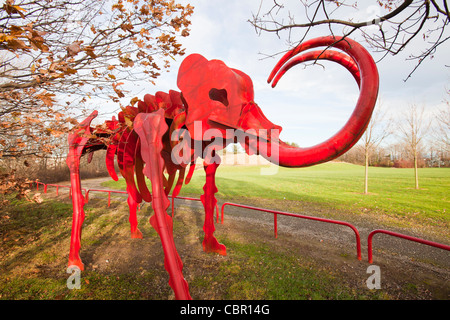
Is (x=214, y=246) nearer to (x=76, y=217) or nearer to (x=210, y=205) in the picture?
(x=210, y=205)

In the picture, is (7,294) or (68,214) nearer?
(7,294)

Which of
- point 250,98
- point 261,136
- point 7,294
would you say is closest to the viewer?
point 261,136

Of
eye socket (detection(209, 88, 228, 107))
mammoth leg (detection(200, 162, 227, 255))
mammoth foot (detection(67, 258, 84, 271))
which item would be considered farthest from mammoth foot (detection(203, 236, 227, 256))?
eye socket (detection(209, 88, 228, 107))

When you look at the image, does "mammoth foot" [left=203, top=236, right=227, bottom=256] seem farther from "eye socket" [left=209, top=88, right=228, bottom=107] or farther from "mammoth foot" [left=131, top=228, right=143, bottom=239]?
"eye socket" [left=209, top=88, right=228, bottom=107]

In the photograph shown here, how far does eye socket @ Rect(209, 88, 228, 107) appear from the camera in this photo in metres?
2.87

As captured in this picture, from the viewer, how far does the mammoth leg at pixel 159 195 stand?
93.7 inches

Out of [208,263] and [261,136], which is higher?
[261,136]

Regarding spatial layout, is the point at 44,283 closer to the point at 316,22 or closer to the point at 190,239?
the point at 190,239

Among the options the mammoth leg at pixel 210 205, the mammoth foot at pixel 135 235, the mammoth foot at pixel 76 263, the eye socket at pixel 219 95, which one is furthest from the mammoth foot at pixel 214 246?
the eye socket at pixel 219 95

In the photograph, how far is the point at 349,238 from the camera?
18.5 feet

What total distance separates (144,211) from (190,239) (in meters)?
3.91

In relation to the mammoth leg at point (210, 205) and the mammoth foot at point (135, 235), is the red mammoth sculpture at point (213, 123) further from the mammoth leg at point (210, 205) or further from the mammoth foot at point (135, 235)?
the mammoth foot at point (135, 235)

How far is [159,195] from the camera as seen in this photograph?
2.69 meters
